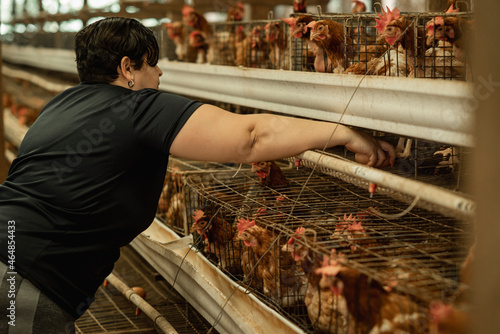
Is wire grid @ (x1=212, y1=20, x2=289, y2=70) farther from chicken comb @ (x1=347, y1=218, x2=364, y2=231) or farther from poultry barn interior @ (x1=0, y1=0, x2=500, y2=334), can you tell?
chicken comb @ (x1=347, y1=218, x2=364, y2=231)

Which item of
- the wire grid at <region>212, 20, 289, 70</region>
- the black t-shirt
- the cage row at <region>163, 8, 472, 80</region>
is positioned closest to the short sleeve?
the black t-shirt

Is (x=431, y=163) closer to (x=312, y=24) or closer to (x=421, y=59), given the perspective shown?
(x=421, y=59)

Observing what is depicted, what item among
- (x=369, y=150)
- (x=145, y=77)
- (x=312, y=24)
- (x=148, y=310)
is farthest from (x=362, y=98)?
(x=148, y=310)

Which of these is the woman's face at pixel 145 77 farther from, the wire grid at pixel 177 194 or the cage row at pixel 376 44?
the wire grid at pixel 177 194

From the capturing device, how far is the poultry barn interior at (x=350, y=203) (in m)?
0.93

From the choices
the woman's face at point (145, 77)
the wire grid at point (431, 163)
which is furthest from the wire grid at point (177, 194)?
the wire grid at point (431, 163)

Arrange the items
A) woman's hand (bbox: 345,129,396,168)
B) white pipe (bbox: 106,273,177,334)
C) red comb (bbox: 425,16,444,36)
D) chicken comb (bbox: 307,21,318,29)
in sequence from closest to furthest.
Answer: woman's hand (bbox: 345,129,396,168), red comb (bbox: 425,16,444,36), chicken comb (bbox: 307,21,318,29), white pipe (bbox: 106,273,177,334)

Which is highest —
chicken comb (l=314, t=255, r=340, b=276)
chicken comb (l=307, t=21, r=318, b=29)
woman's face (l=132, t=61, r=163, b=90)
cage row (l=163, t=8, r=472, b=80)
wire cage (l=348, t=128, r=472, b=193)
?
chicken comb (l=307, t=21, r=318, b=29)

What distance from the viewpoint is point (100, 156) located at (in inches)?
57.5

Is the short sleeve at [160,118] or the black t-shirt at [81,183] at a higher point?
the short sleeve at [160,118]

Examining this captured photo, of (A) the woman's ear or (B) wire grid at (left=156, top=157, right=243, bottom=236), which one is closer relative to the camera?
(A) the woman's ear

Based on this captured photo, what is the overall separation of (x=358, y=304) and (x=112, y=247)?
73cm

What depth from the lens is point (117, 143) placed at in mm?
1439

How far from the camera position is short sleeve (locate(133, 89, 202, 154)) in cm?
138
